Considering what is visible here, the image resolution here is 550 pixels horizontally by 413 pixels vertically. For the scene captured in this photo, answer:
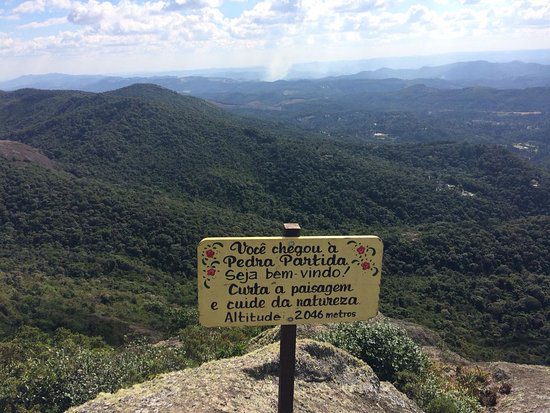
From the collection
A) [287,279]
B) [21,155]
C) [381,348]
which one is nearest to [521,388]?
[381,348]

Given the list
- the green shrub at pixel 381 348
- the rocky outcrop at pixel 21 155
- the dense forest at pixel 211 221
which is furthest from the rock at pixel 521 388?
the rocky outcrop at pixel 21 155

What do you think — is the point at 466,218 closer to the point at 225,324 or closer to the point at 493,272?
the point at 493,272

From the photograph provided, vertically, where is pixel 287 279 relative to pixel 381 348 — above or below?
above

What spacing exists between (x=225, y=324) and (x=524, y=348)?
44401 millimetres

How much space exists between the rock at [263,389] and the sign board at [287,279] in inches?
101

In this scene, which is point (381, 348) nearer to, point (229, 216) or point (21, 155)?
point (229, 216)

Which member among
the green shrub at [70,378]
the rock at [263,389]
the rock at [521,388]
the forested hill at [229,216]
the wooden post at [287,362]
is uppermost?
the wooden post at [287,362]

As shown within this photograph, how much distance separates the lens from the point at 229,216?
213 feet

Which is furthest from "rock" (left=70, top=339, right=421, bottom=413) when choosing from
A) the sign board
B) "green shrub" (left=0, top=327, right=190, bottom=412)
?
the sign board

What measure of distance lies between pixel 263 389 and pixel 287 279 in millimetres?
3577

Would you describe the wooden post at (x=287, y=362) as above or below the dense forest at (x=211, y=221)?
above

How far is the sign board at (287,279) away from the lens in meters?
4.85

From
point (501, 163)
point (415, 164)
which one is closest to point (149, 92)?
point (415, 164)

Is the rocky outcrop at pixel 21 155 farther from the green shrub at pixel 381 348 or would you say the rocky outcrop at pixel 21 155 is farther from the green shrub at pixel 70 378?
the green shrub at pixel 381 348
